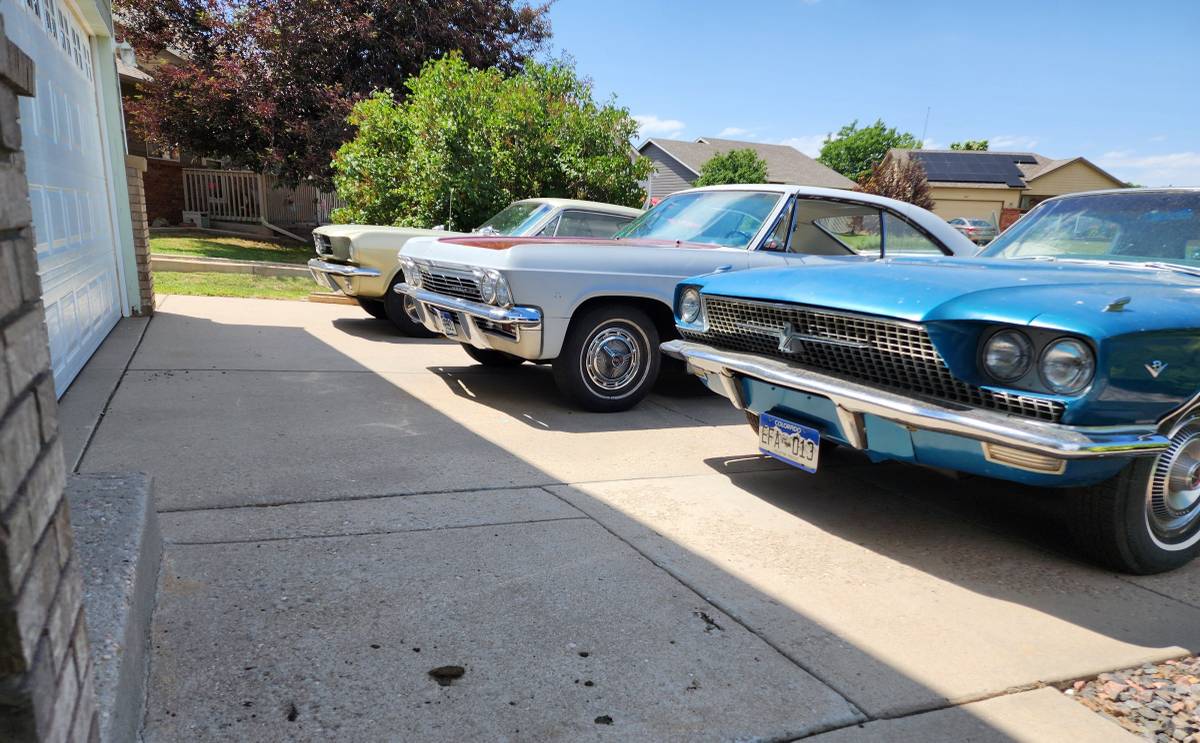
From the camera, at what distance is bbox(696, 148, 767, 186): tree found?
38.6m

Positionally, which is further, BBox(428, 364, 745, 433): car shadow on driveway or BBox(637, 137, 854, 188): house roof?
BBox(637, 137, 854, 188): house roof

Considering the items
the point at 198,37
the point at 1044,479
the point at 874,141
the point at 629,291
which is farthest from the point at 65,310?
the point at 874,141

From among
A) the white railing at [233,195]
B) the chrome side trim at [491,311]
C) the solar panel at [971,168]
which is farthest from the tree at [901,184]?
the chrome side trim at [491,311]

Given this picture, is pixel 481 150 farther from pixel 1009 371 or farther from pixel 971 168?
pixel 971 168

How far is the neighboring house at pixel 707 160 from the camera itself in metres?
43.6

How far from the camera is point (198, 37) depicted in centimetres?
1697

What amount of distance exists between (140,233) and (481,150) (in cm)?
436

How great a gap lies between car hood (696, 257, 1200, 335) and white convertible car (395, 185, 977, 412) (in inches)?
53.2

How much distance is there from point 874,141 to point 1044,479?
261 feet

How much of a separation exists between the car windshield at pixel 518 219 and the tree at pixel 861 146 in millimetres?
71223

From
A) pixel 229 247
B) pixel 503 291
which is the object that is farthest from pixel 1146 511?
pixel 229 247

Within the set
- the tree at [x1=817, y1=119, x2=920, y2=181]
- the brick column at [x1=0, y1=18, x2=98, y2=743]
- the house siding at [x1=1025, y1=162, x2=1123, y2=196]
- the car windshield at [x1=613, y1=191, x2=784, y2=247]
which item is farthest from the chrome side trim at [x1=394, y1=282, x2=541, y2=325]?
the tree at [x1=817, y1=119, x2=920, y2=181]

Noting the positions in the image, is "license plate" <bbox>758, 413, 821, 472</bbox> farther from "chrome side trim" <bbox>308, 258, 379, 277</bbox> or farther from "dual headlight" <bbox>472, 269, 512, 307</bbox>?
"chrome side trim" <bbox>308, 258, 379, 277</bbox>

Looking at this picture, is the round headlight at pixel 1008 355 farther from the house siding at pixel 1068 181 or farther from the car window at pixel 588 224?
the house siding at pixel 1068 181
